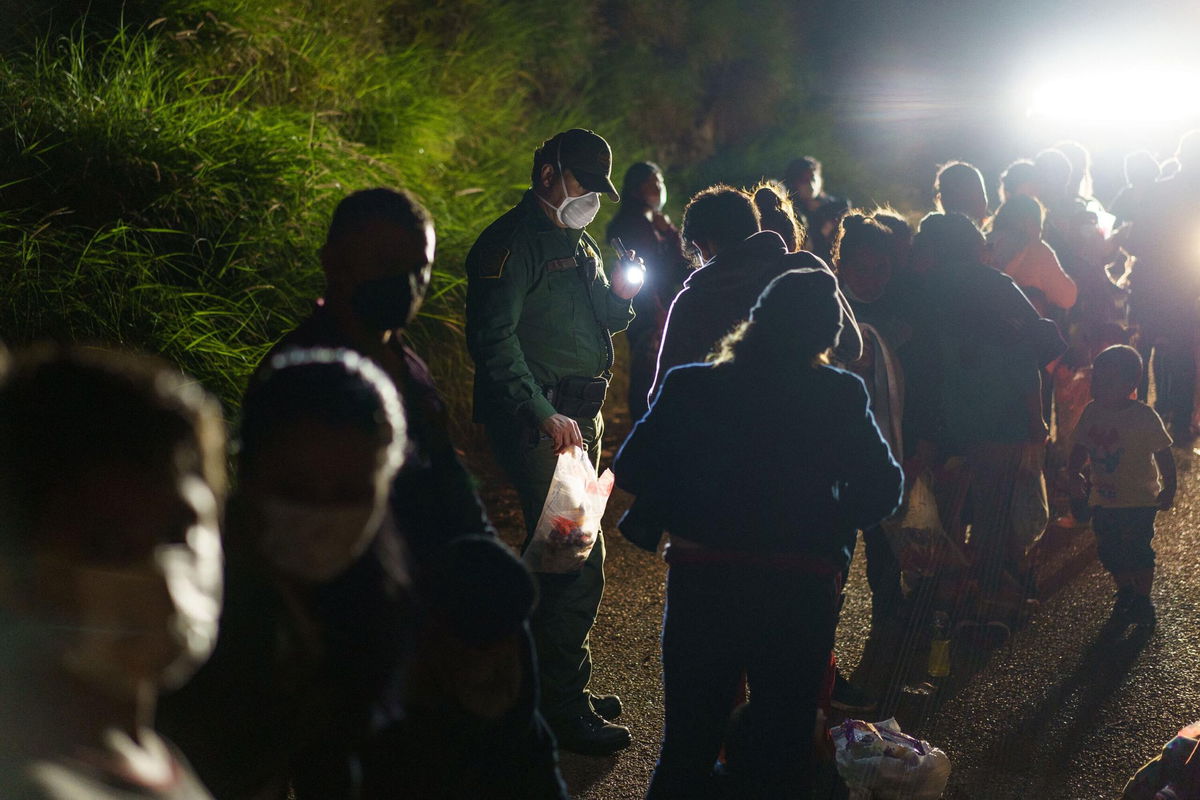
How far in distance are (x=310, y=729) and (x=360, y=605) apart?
0.25 meters

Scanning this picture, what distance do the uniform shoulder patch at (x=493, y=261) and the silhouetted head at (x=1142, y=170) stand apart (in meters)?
6.19

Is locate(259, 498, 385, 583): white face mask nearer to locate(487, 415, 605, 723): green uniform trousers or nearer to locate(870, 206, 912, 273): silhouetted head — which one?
locate(487, 415, 605, 723): green uniform trousers

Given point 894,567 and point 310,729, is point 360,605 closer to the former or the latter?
point 310,729

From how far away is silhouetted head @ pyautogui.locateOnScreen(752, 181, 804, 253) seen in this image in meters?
5.12

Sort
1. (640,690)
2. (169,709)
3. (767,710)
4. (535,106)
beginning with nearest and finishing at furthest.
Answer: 1. (169,709)
2. (767,710)
3. (640,690)
4. (535,106)

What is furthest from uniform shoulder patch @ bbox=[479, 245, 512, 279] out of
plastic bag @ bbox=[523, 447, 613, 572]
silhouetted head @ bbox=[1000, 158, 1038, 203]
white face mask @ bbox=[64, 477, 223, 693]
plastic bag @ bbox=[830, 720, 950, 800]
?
silhouetted head @ bbox=[1000, 158, 1038, 203]

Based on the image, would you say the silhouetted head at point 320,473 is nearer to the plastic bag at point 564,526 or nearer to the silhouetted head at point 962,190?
the plastic bag at point 564,526

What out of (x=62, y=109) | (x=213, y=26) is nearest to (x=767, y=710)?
(x=62, y=109)

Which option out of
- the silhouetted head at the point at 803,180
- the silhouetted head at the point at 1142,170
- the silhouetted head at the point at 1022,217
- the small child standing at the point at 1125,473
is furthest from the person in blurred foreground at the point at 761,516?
the silhouetted head at the point at 1142,170

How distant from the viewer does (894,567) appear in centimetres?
560

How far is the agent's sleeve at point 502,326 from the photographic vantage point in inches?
163

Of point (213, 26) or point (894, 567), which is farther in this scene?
point (213, 26)

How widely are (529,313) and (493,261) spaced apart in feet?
0.81

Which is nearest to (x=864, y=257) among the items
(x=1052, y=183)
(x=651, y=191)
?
(x=651, y=191)
